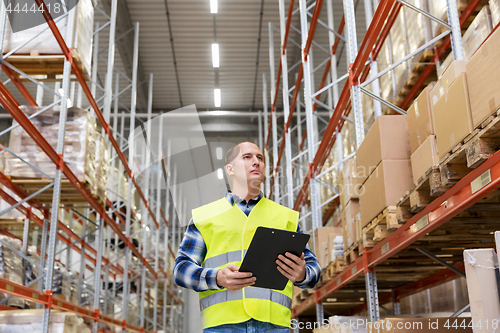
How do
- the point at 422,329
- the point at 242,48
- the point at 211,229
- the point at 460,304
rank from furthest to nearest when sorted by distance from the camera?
the point at 242,48, the point at 460,304, the point at 422,329, the point at 211,229

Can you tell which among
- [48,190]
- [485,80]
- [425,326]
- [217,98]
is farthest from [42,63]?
[217,98]

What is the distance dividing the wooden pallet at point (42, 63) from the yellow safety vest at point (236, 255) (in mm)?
5470

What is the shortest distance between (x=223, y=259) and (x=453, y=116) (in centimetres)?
163

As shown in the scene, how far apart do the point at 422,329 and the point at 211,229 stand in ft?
6.19

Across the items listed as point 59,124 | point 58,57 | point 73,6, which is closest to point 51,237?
point 59,124

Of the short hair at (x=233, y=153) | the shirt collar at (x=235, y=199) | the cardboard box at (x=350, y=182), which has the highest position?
the cardboard box at (x=350, y=182)

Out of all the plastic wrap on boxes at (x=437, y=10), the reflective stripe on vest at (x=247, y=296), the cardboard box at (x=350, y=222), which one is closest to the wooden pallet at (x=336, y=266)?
the cardboard box at (x=350, y=222)

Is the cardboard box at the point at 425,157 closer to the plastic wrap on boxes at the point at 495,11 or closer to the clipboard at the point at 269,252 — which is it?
the clipboard at the point at 269,252

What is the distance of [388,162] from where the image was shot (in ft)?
13.8

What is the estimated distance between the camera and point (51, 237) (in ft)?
22.5

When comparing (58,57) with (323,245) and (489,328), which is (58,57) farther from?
(489,328)

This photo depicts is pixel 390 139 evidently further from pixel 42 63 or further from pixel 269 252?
pixel 42 63

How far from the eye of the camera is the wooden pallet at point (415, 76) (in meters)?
6.18

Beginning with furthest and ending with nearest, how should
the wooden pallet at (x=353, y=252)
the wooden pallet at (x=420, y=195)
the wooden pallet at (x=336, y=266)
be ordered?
1. the wooden pallet at (x=336, y=266)
2. the wooden pallet at (x=353, y=252)
3. the wooden pallet at (x=420, y=195)
